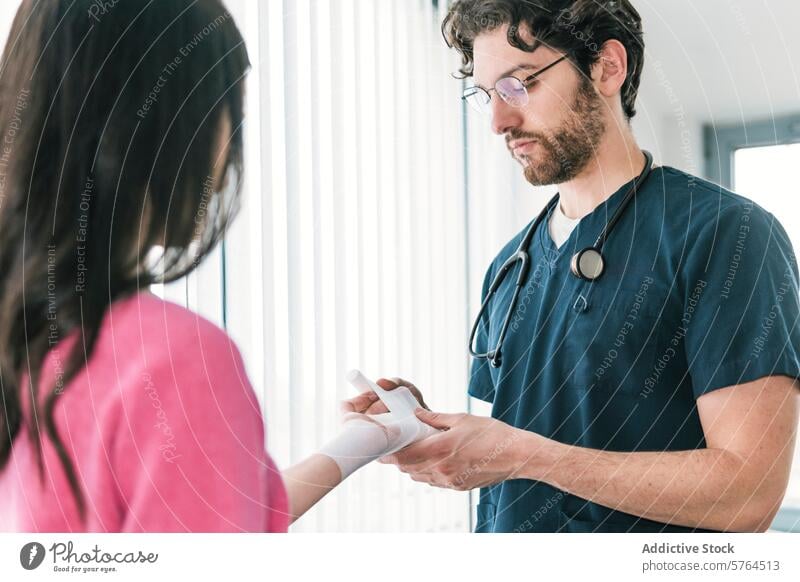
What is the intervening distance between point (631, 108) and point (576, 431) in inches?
11.9

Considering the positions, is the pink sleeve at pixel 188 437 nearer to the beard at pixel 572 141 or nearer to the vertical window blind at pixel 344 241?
the vertical window blind at pixel 344 241

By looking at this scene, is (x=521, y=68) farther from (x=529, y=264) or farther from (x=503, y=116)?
(x=529, y=264)

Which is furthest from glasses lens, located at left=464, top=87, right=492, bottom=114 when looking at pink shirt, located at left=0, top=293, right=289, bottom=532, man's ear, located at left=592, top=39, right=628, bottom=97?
pink shirt, located at left=0, top=293, right=289, bottom=532

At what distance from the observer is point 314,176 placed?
744mm

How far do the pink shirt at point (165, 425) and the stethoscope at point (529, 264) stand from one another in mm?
252

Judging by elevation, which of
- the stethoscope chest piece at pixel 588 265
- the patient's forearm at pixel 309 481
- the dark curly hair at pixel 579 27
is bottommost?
the patient's forearm at pixel 309 481

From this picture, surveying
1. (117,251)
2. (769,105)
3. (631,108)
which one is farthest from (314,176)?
(769,105)

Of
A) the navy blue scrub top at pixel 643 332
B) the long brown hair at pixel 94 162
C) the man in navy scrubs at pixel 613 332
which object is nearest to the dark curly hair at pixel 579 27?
the man in navy scrubs at pixel 613 332

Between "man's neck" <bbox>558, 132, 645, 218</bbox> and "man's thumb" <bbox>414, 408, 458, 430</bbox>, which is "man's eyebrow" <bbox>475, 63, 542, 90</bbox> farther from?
"man's thumb" <bbox>414, 408, 458, 430</bbox>

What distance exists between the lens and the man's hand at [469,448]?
69 centimetres

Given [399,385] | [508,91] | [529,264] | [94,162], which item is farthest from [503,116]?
[94,162]

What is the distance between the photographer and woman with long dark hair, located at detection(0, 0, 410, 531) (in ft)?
1.82

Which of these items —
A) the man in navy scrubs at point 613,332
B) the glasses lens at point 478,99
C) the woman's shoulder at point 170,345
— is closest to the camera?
the woman's shoulder at point 170,345

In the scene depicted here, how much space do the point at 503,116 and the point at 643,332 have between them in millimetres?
242
